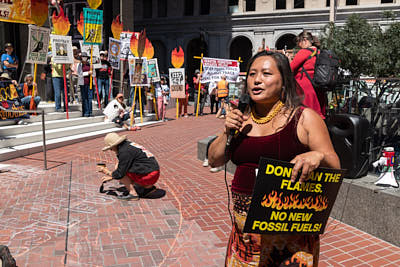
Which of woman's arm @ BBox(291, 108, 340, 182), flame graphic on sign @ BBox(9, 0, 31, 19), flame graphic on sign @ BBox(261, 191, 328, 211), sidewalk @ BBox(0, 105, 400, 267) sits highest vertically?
flame graphic on sign @ BBox(9, 0, 31, 19)

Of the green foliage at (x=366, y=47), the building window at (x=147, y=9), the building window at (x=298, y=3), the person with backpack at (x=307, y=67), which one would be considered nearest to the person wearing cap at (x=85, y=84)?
the person with backpack at (x=307, y=67)

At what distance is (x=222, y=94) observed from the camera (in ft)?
52.5

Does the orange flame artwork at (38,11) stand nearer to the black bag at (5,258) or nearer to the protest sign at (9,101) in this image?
the protest sign at (9,101)

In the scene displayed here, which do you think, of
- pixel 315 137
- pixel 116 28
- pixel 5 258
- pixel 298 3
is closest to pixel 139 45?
pixel 116 28

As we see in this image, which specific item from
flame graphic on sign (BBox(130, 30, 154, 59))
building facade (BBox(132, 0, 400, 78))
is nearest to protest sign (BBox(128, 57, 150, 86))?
flame graphic on sign (BBox(130, 30, 154, 59))

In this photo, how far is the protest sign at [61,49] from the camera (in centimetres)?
1066

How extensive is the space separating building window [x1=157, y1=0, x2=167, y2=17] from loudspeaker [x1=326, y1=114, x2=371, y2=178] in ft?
120

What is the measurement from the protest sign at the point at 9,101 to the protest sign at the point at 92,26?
3.25 meters

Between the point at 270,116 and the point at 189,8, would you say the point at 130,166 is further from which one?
the point at 189,8

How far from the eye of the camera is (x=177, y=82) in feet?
53.1

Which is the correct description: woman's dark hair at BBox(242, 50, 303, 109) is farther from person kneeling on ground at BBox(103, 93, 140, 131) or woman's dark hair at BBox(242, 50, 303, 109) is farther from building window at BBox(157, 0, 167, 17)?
building window at BBox(157, 0, 167, 17)

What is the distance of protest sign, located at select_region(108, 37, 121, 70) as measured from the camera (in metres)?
13.7

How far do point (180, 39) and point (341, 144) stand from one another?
112ft

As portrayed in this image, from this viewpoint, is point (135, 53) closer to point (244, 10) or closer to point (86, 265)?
point (86, 265)
